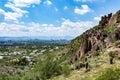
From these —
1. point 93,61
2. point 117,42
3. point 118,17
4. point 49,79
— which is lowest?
point 49,79

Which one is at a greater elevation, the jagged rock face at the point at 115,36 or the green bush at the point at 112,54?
the jagged rock face at the point at 115,36

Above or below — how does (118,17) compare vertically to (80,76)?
above

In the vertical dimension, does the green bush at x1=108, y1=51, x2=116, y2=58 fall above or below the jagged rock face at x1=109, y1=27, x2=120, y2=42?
below

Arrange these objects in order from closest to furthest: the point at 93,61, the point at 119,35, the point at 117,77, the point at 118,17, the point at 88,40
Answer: the point at 117,77
the point at 93,61
the point at 119,35
the point at 88,40
the point at 118,17

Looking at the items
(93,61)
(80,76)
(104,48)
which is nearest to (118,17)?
(104,48)

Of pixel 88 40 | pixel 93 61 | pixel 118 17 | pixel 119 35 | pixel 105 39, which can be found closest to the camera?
pixel 93 61

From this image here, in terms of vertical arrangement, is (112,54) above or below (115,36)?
below

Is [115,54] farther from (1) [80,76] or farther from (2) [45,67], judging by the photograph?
(2) [45,67]

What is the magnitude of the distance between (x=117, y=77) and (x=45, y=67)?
71434 mm

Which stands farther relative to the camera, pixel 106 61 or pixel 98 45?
pixel 98 45

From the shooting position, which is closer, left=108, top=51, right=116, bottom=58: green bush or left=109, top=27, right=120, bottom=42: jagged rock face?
left=108, top=51, right=116, bottom=58: green bush

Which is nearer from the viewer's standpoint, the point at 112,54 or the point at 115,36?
the point at 112,54

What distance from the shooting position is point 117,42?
134m

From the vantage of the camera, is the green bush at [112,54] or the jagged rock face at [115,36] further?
the jagged rock face at [115,36]
